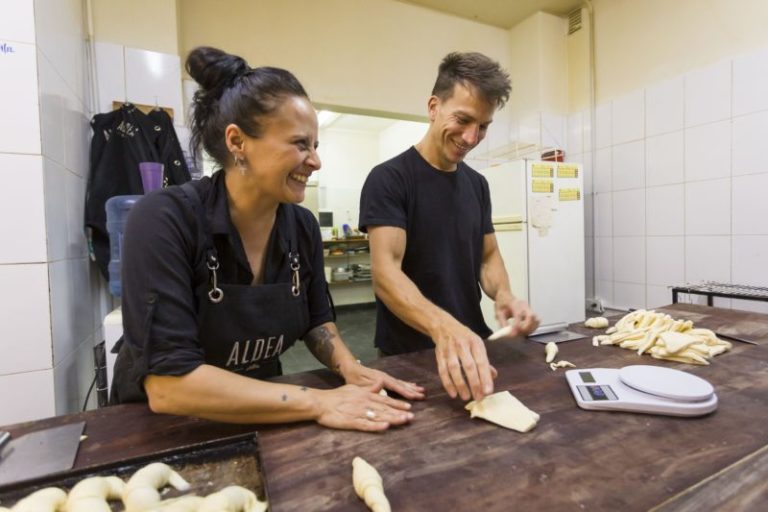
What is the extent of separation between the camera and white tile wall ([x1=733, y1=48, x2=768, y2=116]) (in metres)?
2.11

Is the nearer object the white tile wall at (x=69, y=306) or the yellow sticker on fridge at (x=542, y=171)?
the white tile wall at (x=69, y=306)

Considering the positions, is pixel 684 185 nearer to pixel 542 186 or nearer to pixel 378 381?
pixel 542 186

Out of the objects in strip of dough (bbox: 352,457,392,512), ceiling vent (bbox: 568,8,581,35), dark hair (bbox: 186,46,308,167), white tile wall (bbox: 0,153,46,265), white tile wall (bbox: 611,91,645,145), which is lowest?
strip of dough (bbox: 352,457,392,512)

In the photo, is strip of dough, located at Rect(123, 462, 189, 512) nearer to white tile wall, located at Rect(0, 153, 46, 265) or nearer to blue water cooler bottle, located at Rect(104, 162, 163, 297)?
white tile wall, located at Rect(0, 153, 46, 265)

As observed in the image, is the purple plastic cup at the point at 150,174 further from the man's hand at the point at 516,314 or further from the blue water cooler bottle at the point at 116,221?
the man's hand at the point at 516,314

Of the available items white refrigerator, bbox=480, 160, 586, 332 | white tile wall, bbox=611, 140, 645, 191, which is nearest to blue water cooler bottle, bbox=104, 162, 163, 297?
white refrigerator, bbox=480, 160, 586, 332

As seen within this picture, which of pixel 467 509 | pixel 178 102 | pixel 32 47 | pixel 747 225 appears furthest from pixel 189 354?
pixel 747 225

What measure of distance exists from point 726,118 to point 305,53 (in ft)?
8.68

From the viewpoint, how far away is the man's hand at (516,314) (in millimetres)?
1043

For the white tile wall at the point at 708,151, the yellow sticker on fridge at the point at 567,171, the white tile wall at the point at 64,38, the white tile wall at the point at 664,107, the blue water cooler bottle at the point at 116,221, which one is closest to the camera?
the white tile wall at the point at 64,38

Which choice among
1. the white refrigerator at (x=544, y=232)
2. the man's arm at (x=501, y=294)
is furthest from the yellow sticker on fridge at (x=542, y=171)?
the man's arm at (x=501, y=294)

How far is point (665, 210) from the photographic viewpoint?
261 centimetres

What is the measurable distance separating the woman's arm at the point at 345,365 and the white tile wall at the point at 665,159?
8.51 ft

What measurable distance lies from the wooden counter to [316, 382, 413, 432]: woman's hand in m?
0.02
